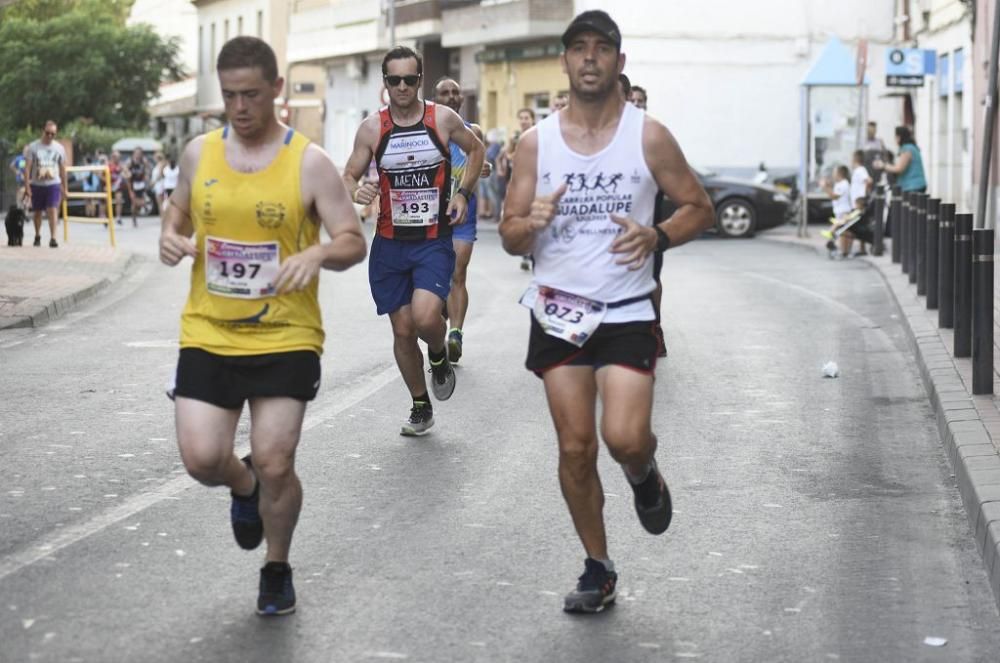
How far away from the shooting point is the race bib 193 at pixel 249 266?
5.96 m

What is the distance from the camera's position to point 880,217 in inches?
984

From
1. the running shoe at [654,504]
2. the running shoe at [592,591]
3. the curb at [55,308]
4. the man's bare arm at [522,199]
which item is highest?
the man's bare arm at [522,199]

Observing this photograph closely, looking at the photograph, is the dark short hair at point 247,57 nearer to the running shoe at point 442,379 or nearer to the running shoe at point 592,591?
the running shoe at point 592,591

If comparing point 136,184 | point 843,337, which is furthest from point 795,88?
point 843,337

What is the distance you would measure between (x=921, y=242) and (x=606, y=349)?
43.0 feet

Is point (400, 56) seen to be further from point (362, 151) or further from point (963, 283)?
point (963, 283)

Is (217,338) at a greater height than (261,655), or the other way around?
(217,338)

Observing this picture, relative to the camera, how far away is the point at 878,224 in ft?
82.3

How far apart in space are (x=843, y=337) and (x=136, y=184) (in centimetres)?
3394

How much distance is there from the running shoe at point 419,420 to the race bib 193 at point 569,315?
3864 millimetres

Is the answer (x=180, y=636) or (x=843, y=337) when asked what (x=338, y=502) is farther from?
(x=843, y=337)

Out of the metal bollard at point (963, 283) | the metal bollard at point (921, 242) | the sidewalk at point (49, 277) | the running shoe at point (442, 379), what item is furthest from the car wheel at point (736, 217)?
the running shoe at point (442, 379)

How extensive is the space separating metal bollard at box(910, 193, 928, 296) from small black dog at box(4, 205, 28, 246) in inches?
536

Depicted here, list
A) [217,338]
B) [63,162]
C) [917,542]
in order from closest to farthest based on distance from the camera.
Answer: [217,338], [917,542], [63,162]
